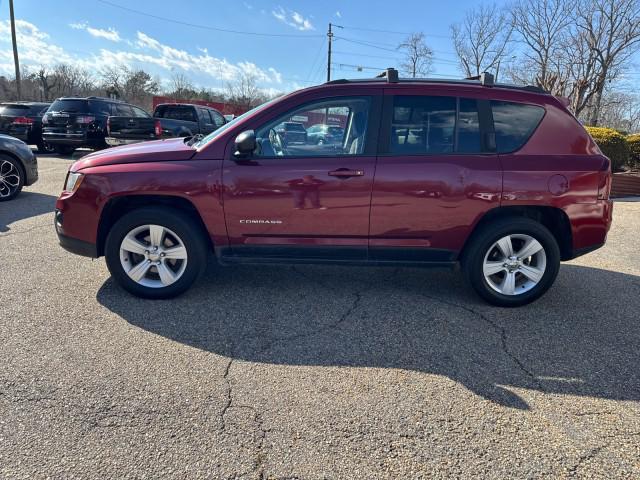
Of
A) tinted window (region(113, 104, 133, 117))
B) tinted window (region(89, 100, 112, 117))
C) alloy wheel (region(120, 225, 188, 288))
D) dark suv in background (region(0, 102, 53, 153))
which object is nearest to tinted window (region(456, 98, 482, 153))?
alloy wheel (region(120, 225, 188, 288))

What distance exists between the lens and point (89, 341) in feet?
10.3

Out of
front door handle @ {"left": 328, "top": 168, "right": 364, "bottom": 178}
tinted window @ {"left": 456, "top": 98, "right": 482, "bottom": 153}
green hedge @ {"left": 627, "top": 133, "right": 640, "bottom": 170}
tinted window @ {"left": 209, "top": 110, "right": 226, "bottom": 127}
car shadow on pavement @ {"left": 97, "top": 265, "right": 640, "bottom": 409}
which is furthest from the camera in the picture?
tinted window @ {"left": 209, "top": 110, "right": 226, "bottom": 127}

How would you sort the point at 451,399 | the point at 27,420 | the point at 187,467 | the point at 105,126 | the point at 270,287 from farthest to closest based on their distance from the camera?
the point at 105,126, the point at 270,287, the point at 451,399, the point at 27,420, the point at 187,467

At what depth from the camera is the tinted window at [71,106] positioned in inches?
517

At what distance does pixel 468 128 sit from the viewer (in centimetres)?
377

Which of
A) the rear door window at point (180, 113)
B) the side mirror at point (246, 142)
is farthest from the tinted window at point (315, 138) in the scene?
the rear door window at point (180, 113)

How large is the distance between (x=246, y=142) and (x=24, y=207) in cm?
566

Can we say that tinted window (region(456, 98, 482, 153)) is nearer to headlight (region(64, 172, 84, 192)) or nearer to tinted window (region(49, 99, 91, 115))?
headlight (region(64, 172, 84, 192))

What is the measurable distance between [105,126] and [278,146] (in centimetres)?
1184

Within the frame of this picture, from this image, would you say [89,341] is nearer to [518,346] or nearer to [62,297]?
[62,297]

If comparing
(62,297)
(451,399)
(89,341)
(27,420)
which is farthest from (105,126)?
(451,399)

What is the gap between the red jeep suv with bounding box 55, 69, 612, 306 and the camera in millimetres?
3668

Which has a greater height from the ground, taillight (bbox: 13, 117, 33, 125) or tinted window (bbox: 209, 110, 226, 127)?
tinted window (bbox: 209, 110, 226, 127)

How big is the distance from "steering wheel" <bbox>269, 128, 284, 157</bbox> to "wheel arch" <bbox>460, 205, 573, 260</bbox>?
1.83m
